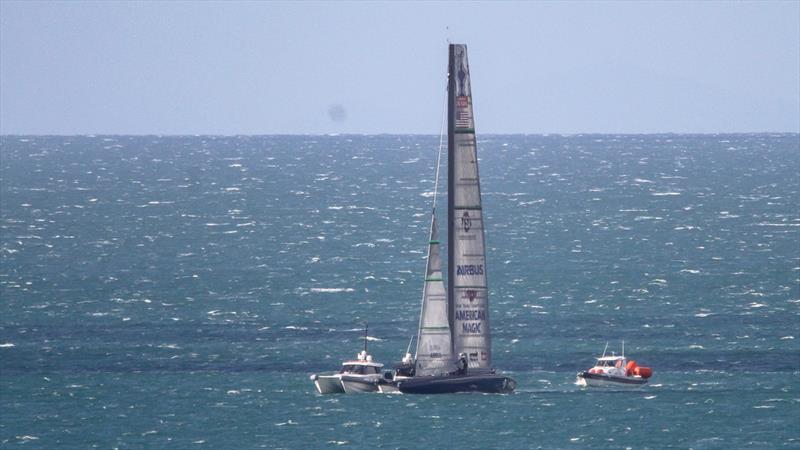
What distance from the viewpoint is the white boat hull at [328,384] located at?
75312 mm

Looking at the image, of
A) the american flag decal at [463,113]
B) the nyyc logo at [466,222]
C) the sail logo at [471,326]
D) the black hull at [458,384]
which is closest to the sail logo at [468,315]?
the sail logo at [471,326]

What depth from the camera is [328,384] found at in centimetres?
7538

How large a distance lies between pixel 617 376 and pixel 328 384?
11.2m

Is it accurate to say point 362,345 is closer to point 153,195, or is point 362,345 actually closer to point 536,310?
point 536,310

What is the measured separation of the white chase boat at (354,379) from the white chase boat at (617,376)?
8142 mm

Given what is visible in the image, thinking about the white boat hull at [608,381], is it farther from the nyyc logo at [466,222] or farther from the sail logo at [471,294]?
the nyyc logo at [466,222]

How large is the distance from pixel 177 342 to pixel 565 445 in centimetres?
2808

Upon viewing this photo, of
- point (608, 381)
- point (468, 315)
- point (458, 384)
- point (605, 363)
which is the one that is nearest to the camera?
point (468, 315)

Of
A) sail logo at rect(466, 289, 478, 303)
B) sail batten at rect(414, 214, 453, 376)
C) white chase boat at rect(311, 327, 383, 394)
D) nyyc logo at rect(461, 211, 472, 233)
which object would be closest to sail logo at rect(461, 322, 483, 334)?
sail batten at rect(414, 214, 453, 376)

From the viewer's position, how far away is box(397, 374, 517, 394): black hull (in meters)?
72.9

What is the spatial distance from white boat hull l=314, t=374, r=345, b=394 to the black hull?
8.81ft

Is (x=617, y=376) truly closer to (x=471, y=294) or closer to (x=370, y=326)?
(x=471, y=294)

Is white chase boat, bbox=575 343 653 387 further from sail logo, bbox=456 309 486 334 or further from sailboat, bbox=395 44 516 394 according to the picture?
sail logo, bbox=456 309 486 334

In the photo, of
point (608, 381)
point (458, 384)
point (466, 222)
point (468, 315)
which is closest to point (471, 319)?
point (468, 315)
